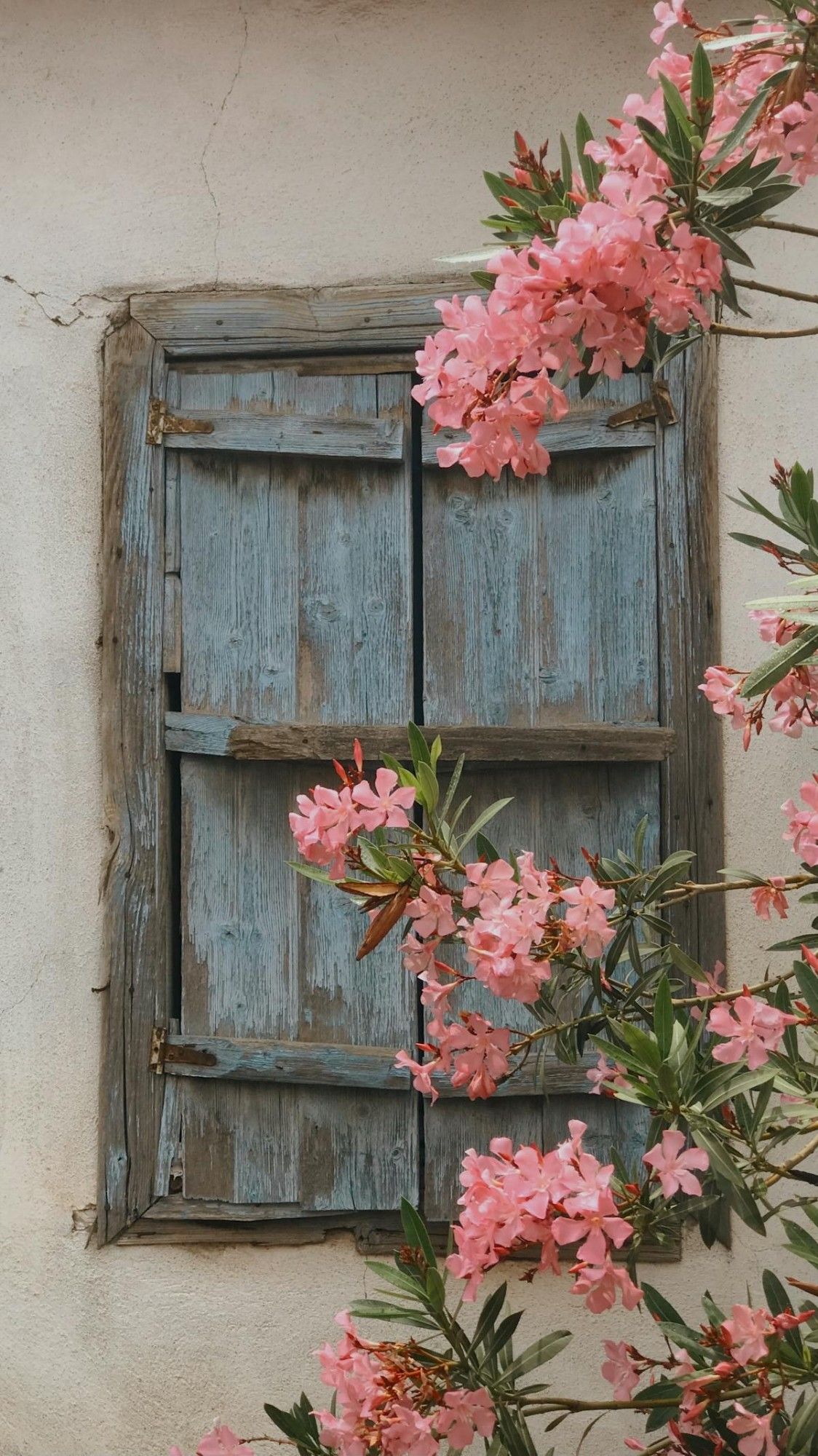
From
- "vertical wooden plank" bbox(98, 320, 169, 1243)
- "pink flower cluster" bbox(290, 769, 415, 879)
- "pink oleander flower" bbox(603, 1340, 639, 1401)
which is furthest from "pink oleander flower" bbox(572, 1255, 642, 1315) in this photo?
"vertical wooden plank" bbox(98, 320, 169, 1243)

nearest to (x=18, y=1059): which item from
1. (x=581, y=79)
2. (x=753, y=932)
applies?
(x=753, y=932)

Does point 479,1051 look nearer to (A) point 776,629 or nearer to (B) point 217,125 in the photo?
(A) point 776,629

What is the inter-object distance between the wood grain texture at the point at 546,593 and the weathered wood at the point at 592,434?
0.03 meters

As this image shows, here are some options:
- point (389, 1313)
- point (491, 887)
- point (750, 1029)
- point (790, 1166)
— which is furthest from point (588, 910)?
point (389, 1313)

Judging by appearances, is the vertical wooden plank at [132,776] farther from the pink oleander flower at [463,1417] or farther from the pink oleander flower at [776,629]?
the pink oleander flower at [776,629]

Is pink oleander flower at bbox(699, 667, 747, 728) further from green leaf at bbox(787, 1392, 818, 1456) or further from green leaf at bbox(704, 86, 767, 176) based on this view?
green leaf at bbox(787, 1392, 818, 1456)

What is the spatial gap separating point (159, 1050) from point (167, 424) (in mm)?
1319

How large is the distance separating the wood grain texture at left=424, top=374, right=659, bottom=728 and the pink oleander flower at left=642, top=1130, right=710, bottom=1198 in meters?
1.24

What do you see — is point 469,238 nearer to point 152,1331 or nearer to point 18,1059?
point 18,1059

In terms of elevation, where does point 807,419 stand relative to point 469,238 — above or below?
below

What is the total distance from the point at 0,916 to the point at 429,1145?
104cm

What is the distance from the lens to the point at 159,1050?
8.76ft

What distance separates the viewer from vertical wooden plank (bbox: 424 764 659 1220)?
2598mm

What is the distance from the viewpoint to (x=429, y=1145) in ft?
8.61
